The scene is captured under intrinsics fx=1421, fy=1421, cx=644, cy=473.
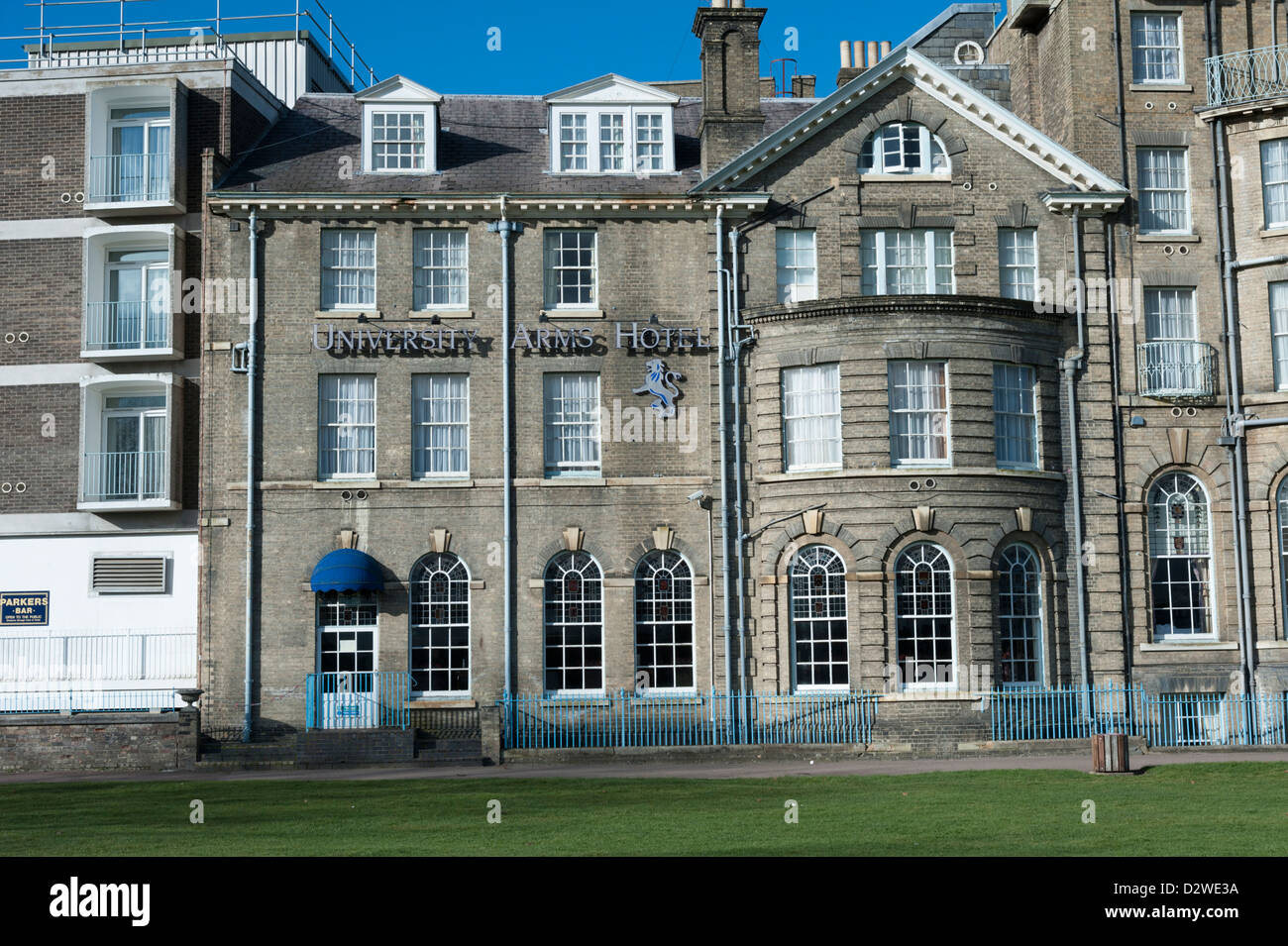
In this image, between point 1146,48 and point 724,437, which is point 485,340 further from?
point 1146,48

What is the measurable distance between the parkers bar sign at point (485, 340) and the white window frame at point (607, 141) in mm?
4023

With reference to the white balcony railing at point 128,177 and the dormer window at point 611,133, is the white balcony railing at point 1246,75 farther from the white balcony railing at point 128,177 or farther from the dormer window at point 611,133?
the white balcony railing at point 128,177

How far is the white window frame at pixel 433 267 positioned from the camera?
32062 millimetres

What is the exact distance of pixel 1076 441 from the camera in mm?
31734

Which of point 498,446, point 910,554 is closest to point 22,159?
point 498,446

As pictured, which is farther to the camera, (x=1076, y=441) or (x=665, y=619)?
(x=1076, y=441)

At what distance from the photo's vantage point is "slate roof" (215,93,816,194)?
3244 centimetres

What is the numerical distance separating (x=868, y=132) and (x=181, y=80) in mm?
16399

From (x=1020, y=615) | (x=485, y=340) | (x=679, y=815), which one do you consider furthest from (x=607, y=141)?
(x=679, y=815)

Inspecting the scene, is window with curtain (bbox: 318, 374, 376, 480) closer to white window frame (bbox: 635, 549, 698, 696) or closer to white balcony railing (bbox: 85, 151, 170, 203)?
white window frame (bbox: 635, 549, 698, 696)

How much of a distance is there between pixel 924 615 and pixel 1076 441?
547cm

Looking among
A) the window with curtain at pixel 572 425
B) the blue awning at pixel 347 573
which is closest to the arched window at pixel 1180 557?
the window with curtain at pixel 572 425

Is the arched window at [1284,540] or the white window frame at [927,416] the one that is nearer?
the white window frame at [927,416]

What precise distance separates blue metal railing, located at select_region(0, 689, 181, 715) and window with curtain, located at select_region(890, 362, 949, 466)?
17.1 m
